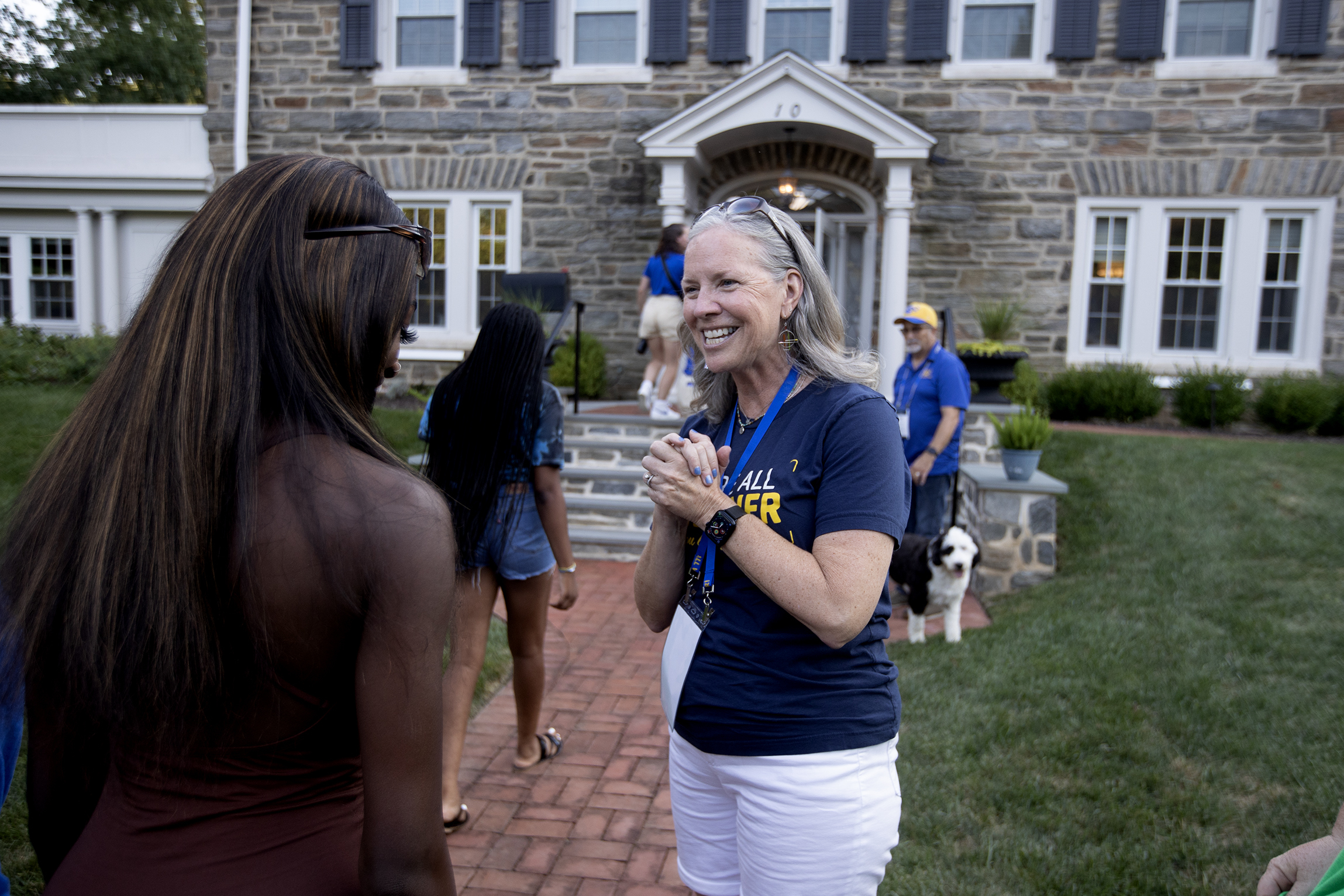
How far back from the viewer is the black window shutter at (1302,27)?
34.5 feet

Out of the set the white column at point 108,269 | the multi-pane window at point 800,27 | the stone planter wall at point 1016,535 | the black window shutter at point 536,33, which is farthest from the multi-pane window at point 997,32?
the white column at point 108,269

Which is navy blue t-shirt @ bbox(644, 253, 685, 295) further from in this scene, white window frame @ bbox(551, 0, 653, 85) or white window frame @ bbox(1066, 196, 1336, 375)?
white window frame @ bbox(1066, 196, 1336, 375)

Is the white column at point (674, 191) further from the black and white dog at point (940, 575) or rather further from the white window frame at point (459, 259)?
the black and white dog at point (940, 575)

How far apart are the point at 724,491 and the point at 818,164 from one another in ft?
36.4

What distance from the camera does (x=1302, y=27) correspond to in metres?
10.6

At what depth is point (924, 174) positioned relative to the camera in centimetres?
1126

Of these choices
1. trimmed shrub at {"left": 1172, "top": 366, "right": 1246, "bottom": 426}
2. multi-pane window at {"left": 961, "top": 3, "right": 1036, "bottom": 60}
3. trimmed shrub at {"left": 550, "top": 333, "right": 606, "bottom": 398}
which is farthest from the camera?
trimmed shrub at {"left": 550, "top": 333, "right": 606, "bottom": 398}

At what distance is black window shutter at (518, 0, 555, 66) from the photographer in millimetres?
→ 11719

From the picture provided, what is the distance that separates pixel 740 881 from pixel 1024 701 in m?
2.90

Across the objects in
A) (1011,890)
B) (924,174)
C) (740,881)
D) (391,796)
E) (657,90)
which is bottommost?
(1011,890)

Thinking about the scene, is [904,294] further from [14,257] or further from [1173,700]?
[14,257]

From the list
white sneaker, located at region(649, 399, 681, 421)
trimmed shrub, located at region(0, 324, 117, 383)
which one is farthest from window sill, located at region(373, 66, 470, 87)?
white sneaker, located at region(649, 399, 681, 421)

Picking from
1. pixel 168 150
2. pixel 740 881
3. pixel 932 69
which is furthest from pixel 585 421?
pixel 168 150

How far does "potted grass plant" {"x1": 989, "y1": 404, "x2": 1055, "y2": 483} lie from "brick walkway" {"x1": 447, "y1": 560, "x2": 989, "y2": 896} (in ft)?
9.98
